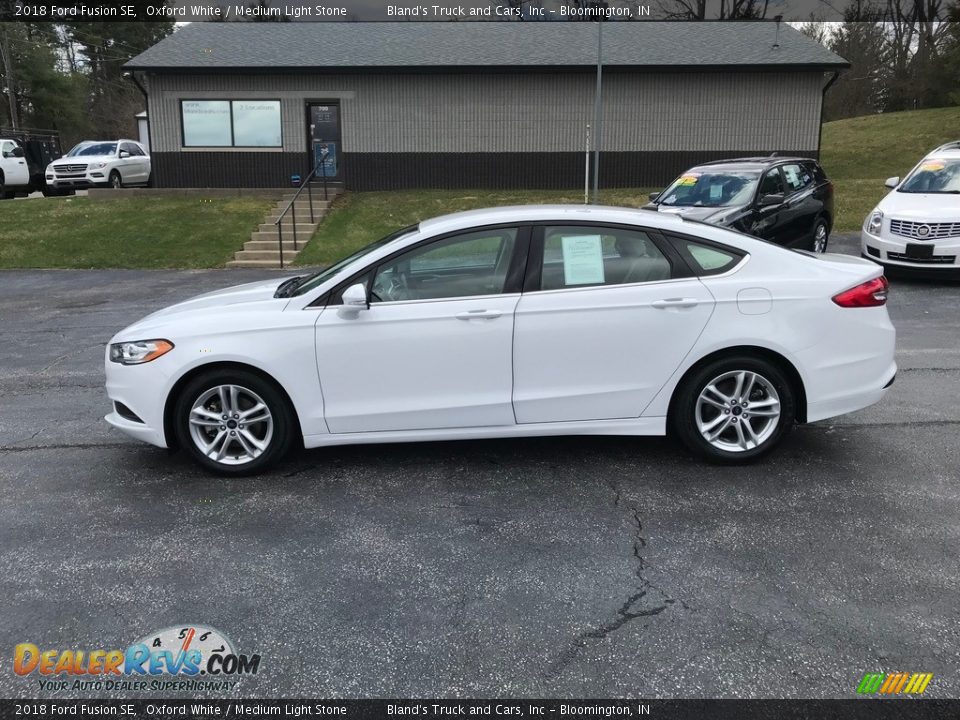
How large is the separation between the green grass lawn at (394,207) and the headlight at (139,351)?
1120 cm

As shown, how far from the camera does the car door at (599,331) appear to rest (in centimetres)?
449

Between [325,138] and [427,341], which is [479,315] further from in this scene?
[325,138]

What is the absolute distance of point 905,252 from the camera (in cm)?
1062

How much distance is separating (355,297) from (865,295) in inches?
119

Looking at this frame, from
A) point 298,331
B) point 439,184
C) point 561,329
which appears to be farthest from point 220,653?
point 439,184

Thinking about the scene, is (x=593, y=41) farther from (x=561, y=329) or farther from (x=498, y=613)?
(x=498, y=613)

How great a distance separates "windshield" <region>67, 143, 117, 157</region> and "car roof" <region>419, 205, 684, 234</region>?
77.4ft

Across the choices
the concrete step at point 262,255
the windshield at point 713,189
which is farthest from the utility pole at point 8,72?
the windshield at point 713,189

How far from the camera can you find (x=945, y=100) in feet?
132

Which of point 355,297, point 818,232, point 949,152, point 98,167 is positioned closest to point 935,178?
point 949,152

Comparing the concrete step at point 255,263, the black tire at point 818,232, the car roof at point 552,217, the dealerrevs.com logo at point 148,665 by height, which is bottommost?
the dealerrevs.com logo at point 148,665

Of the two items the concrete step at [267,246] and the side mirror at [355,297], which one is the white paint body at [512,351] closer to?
the side mirror at [355,297]

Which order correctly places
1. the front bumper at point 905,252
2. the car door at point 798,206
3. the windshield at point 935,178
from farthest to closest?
1. the windshield at point 935,178
2. the car door at point 798,206
3. the front bumper at point 905,252

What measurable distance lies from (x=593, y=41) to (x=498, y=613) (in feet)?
75.3
